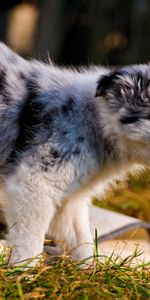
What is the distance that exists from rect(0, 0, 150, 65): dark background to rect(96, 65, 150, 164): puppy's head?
8033mm

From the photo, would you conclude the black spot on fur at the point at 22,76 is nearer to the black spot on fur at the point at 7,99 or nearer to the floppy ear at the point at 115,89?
the black spot on fur at the point at 7,99

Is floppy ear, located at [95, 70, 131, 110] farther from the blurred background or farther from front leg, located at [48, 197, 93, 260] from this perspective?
the blurred background

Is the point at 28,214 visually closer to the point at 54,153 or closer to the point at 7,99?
the point at 54,153

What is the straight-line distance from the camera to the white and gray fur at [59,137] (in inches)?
184

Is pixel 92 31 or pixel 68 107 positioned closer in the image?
pixel 68 107

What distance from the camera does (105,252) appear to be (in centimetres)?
576

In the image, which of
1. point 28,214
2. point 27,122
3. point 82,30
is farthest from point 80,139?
point 82,30

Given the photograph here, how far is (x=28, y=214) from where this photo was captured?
4.66 m

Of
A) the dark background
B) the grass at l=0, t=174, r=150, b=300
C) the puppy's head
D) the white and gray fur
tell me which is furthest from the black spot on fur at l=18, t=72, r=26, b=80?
the dark background

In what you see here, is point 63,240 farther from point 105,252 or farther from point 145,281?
point 145,281

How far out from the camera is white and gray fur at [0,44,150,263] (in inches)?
184

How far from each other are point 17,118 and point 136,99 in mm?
831

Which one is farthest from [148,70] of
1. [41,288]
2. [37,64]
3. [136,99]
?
[41,288]

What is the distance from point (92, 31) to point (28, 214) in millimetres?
9425
